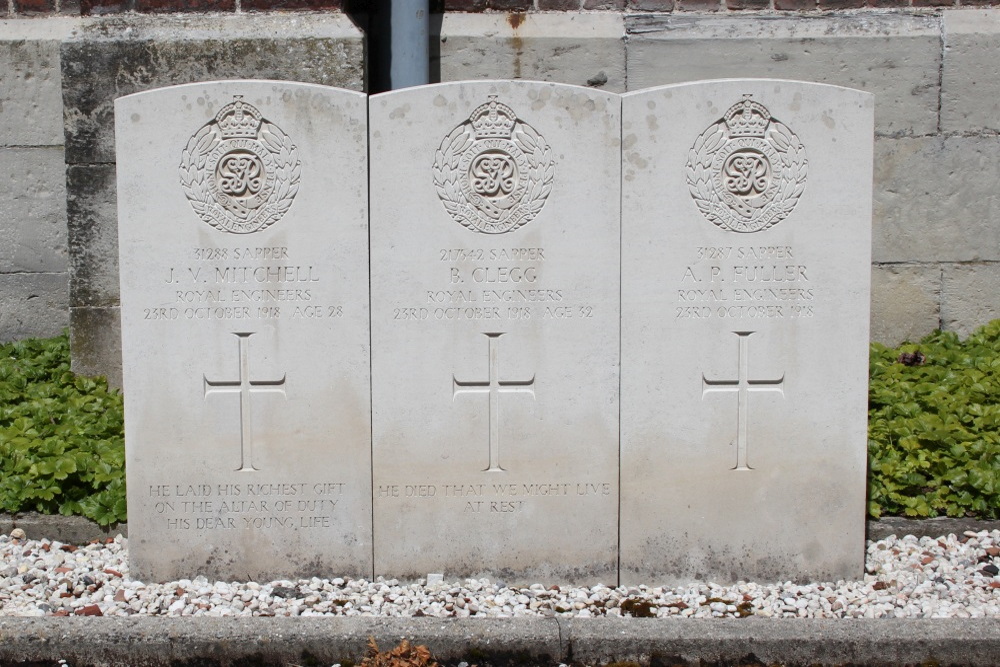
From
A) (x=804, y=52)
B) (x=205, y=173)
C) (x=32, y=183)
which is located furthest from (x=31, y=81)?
(x=804, y=52)

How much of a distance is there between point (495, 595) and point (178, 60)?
337cm

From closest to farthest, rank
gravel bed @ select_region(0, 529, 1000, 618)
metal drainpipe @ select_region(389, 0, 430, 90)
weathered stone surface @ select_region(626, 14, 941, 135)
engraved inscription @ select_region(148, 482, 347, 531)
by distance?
1. gravel bed @ select_region(0, 529, 1000, 618)
2. engraved inscription @ select_region(148, 482, 347, 531)
3. metal drainpipe @ select_region(389, 0, 430, 90)
4. weathered stone surface @ select_region(626, 14, 941, 135)

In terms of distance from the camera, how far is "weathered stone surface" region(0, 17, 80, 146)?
616 cm

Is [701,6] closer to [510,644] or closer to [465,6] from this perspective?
[465,6]

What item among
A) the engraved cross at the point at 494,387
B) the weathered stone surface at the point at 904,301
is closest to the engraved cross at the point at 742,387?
the engraved cross at the point at 494,387

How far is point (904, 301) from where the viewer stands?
6125mm

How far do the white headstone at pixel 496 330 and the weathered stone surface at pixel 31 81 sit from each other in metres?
3.39

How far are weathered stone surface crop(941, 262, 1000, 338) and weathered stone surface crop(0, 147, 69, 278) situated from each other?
5541 millimetres

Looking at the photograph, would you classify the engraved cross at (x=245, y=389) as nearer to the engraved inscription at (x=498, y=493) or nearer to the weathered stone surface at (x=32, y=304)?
the engraved inscription at (x=498, y=493)

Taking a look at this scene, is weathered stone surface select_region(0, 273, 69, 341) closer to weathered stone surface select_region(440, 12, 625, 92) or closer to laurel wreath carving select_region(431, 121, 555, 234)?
weathered stone surface select_region(440, 12, 625, 92)

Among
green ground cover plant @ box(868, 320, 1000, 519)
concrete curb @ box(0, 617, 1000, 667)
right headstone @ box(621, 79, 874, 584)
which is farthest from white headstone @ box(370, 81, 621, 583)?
green ground cover plant @ box(868, 320, 1000, 519)

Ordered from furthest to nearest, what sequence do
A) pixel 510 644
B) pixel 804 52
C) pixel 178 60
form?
pixel 804 52
pixel 178 60
pixel 510 644

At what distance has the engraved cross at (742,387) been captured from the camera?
3.93m

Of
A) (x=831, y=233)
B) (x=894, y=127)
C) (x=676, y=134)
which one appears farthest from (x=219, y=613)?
(x=894, y=127)
